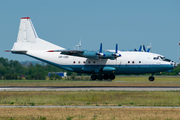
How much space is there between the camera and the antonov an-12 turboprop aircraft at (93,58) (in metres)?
54.2

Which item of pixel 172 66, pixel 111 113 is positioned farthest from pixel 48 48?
pixel 111 113

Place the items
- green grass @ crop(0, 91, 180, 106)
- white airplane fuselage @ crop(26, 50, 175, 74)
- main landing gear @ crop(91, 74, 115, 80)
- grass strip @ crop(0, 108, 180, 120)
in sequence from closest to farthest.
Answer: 1. grass strip @ crop(0, 108, 180, 120)
2. green grass @ crop(0, 91, 180, 106)
3. white airplane fuselage @ crop(26, 50, 175, 74)
4. main landing gear @ crop(91, 74, 115, 80)

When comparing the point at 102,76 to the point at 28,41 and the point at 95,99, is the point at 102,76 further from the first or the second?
the point at 95,99

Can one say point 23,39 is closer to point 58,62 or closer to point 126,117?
point 58,62

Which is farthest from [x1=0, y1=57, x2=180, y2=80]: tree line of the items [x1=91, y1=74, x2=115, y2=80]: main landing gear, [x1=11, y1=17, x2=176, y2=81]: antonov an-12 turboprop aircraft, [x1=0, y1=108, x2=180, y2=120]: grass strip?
[x1=0, y1=108, x2=180, y2=120]: grass strip

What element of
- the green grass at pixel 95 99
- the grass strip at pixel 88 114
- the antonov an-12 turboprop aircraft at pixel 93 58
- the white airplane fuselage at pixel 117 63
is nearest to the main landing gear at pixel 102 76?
the antonov an-12 turboprop aircraft at pixel 93 58

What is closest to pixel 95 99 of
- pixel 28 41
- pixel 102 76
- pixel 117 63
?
pixel 117 63

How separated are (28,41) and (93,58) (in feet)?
47.7

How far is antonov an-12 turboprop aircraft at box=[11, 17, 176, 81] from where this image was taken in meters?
54.2

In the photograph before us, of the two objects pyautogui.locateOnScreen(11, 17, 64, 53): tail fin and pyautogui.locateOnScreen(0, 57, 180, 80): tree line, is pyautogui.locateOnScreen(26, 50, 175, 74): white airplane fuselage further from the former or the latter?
pyautogui.locateOnScreen(0, 57, 180, 80): tree line

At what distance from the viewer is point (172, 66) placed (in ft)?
179

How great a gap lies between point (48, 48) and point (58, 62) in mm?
3970

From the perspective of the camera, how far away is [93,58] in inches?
2158

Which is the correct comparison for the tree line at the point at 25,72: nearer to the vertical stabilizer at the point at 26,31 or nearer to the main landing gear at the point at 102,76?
the vertical stabilizer at the point at 26,31
